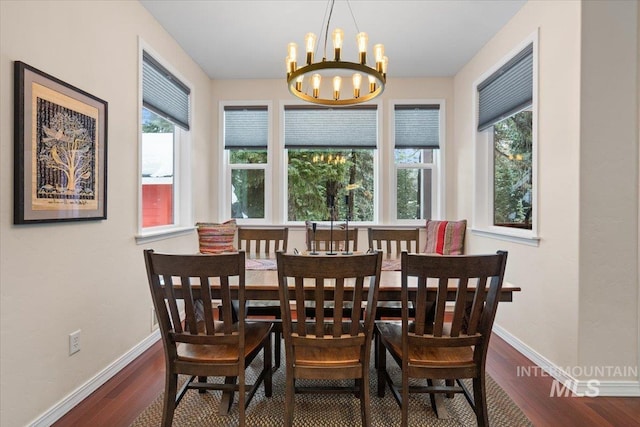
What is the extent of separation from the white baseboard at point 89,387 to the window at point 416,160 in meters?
3.01

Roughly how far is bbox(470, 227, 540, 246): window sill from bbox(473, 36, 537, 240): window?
1 centimetres

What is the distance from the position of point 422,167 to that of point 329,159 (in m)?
1.17

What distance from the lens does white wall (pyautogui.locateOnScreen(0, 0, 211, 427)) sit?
1569 mm

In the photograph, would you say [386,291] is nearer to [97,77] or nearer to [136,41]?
[97,77]

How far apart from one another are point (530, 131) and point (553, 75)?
553 millimetres

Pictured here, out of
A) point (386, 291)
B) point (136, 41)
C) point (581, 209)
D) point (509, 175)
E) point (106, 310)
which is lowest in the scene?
point (106, 310)

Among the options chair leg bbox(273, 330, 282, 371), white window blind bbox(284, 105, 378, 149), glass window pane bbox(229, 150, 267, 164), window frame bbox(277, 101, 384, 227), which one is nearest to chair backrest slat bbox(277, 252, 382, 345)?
chair leg bbox(273, 330, 282, 371)

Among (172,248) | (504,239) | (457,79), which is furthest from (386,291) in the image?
(457,79)

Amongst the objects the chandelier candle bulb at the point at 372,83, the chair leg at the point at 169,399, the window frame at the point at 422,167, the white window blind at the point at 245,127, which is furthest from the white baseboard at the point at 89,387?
the window frame at the point at 422,167

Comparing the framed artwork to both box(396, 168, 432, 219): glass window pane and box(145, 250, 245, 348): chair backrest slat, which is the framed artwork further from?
box(396, 168, 432, 219): glass window pane

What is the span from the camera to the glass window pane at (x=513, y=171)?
287 cm

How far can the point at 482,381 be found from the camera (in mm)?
1604

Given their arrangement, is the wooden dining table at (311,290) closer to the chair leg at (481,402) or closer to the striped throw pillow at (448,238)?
the chair leg at (481,402)

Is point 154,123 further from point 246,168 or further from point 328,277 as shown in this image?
point 328,277
